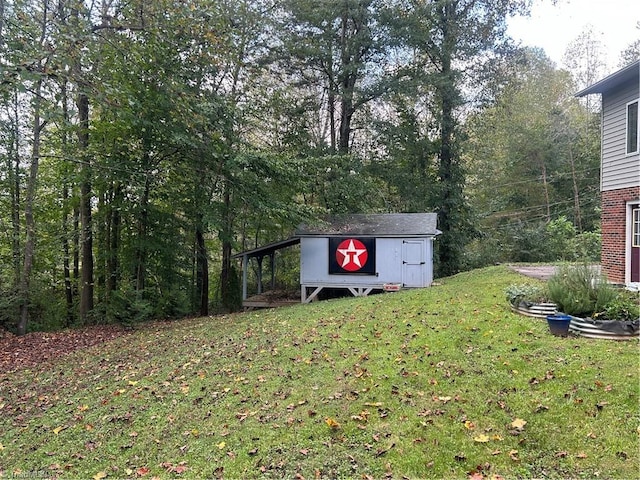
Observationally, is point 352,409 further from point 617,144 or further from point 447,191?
point 447,191

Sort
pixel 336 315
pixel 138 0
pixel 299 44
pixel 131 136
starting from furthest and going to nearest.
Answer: pixel 299 44 → pixel 131 136 → pixel 336 315 → pixel 138 0

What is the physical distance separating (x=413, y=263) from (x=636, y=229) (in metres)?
5.87

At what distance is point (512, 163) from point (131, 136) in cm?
2047

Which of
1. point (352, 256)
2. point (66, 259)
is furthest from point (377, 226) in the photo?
point (66, 259)

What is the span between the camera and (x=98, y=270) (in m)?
14.2

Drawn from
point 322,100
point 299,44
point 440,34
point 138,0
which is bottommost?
point 138,0

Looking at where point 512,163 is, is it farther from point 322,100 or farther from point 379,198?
point 322,100

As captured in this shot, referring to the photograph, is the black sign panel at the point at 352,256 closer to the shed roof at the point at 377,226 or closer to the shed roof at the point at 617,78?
the shed roof at the point at 377,226

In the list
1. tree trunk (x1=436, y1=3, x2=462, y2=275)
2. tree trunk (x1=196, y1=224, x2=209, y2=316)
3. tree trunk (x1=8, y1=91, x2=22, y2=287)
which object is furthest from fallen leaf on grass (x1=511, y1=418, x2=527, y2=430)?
tree trunk (x1=436, y1=3, x2=462, y2=275)

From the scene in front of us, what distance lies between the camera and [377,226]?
45.4ft

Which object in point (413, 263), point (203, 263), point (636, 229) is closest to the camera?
point (636, 229)

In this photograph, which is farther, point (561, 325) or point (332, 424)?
point (561, 325)

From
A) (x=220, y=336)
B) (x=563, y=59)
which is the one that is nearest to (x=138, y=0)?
(x=220, y=336)

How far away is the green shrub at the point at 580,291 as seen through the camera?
19.4ft
